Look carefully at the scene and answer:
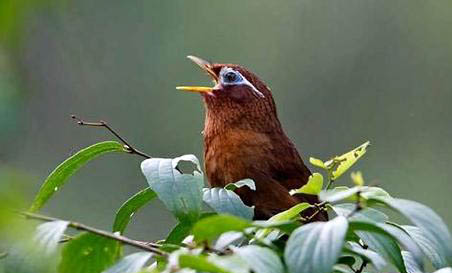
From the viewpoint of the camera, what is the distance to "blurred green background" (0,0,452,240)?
531cm

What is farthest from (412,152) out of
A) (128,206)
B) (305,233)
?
(305,233)

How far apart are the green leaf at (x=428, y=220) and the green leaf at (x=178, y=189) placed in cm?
28

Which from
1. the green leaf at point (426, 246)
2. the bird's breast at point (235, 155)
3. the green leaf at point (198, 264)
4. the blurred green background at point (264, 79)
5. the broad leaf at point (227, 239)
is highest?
the green leaf at point (198, 264)

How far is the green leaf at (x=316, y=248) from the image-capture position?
0.83 metres

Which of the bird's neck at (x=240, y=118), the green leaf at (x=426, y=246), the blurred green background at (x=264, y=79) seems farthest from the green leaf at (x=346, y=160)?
the blurred green background at (x=264, y=79)

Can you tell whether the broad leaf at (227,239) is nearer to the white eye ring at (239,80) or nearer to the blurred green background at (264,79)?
the white eye ring at (239,80)

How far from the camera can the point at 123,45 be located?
19.5 ft

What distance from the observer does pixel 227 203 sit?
1.23 metres

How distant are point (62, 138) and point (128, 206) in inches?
160

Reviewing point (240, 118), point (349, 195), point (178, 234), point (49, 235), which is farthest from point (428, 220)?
point (240, 118)

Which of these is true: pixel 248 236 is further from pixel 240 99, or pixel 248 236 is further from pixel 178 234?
pixel 240 99

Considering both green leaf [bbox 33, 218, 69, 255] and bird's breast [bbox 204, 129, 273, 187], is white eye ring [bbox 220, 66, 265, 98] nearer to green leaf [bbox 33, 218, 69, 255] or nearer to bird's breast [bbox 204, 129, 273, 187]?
bird's breast [bbox 204, 129, 273, 187]

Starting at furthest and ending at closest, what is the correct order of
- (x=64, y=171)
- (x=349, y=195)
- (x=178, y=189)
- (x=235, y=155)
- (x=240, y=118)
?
(x=240, y=118) → (x=235, y=155) → (x=64, y=171) → (x=178, y=189) → (x=349, y=195)

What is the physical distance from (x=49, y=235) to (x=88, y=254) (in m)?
0.14
